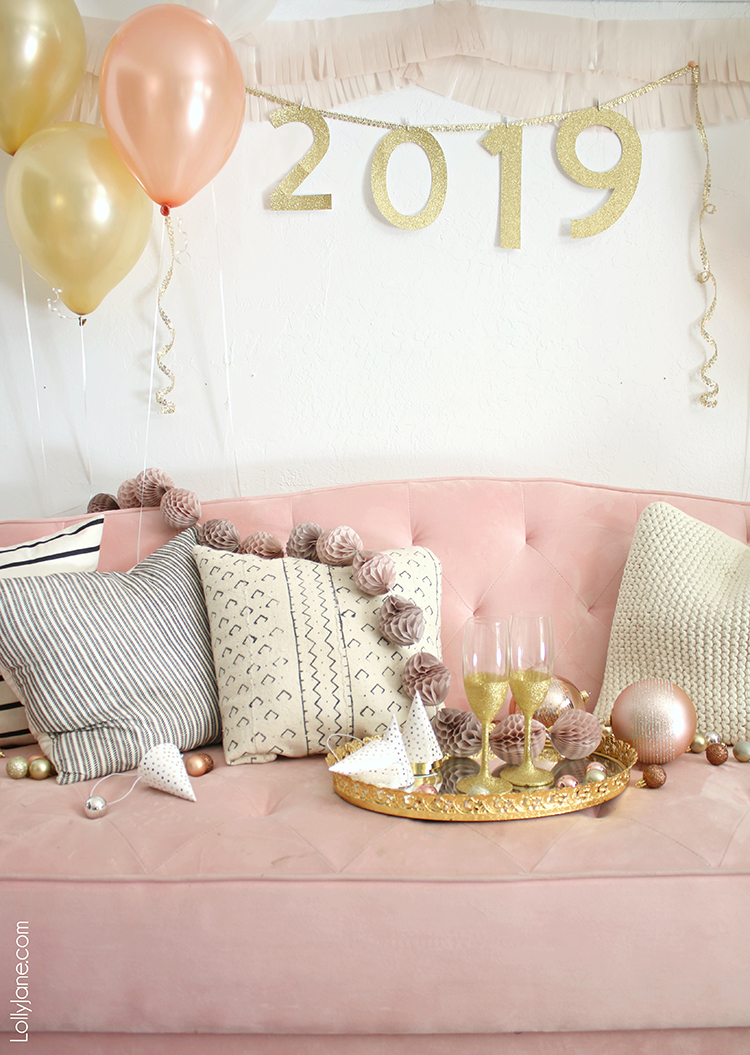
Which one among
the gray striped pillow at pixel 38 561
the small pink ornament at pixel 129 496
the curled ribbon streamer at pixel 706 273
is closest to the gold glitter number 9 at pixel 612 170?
the curled ribbon streamer at pixel 706 273

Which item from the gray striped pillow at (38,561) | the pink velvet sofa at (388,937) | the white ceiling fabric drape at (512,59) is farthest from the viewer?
the white ceiling fabric drape at (512,59)

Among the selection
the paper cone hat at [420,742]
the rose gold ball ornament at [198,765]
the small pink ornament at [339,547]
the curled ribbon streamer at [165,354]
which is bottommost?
the rose gold ball ornament at [198,765]

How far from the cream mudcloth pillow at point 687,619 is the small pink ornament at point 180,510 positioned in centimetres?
79

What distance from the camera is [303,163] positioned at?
175cm

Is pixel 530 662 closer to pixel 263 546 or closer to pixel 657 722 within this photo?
pixel 657 722

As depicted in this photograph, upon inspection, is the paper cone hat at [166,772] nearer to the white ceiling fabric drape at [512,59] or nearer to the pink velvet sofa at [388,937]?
the pink velvet sofa at [388,937]

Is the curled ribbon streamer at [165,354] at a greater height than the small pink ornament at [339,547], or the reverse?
the curled ribbon streamer at [165,354]

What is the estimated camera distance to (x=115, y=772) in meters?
1.19

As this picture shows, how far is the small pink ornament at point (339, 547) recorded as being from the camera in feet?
4.41

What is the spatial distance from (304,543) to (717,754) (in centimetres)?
74

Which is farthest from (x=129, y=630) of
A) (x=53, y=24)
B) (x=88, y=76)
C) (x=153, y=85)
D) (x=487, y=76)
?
(x=487, y=76)
